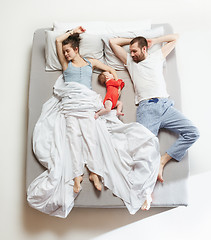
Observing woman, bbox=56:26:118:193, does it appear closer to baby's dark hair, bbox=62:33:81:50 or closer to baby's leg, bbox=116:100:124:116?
baby's dark hair, bbox=62:33:81:50

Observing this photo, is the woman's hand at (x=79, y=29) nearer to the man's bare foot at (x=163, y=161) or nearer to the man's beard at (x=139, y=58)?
the man's beard at (x=139, y=58)

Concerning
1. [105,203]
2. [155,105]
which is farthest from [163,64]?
[105,203]

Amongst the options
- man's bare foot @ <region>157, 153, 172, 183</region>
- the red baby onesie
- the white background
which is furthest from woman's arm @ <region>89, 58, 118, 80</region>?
man's bare foot @ <region>157, 153, 172, 183</region>

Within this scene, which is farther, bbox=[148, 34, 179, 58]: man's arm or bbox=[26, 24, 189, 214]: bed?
bbox=[148, 34, 179, 58]: man's arm

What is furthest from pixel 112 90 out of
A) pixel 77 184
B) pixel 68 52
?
pixel 77 184

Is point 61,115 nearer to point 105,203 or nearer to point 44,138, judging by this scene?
point 44,138

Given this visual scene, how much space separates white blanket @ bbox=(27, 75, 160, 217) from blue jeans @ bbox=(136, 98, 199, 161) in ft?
0.30

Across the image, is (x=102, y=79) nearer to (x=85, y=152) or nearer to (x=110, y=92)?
(x=110, y=92)

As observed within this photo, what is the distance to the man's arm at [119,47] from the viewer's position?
2.28 m

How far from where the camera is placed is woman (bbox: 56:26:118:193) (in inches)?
87.3

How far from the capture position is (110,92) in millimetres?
2148

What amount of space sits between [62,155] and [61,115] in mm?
304

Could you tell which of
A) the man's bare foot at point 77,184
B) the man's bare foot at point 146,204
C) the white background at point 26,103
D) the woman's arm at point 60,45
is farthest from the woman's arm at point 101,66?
the man's bare foot at point 146,204

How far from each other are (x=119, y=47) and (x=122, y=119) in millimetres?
572
